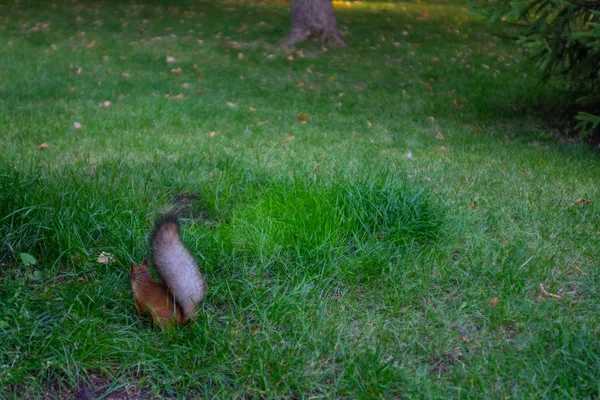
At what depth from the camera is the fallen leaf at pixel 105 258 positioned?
3285 mm

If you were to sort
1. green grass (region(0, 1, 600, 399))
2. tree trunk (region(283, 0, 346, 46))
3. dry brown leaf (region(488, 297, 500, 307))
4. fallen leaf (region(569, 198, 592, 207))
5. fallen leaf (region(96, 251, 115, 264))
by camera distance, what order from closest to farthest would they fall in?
green grass (region(0, 1, 600, 399)), dry brown leaf (region(488, 297, 500, 307)), fallen leaf (region(96, 251, 115, 264)), fallen leaf (region(569, 198, 592, 207)), tree trunk (region(283, 0, 346, 46))

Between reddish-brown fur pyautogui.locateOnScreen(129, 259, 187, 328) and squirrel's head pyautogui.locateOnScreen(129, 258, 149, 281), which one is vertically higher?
squirrel's head pyautogui.locateOnScreen(129, 258, 149, 281)

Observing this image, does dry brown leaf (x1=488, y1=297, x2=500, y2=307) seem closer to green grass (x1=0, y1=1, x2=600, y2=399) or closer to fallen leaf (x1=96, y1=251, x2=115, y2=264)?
green grass (x1=0, y1=1, x2=600, y2=399)

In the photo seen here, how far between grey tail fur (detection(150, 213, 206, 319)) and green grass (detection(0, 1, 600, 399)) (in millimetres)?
118

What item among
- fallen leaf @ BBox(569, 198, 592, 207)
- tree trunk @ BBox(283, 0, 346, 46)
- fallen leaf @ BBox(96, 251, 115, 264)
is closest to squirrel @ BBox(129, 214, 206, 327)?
fallen leaf @ BBox(96, 251, 115, 264)

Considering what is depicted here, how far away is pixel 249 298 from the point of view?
3119 millimetres

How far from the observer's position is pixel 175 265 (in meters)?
2.84

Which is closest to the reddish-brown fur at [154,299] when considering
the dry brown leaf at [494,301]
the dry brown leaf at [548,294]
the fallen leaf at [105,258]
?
the fallen leaf at [105,258]

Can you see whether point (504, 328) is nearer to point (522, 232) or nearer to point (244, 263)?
point (522, 232)

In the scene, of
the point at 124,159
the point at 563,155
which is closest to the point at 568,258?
the point at 563,155

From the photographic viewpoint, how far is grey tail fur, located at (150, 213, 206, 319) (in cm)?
283

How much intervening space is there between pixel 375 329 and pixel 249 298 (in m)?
0.61

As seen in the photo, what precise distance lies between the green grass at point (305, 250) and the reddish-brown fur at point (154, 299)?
73 millimetres

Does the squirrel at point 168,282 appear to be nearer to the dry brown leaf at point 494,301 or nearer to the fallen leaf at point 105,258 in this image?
the fallen leaf at point 105,258
